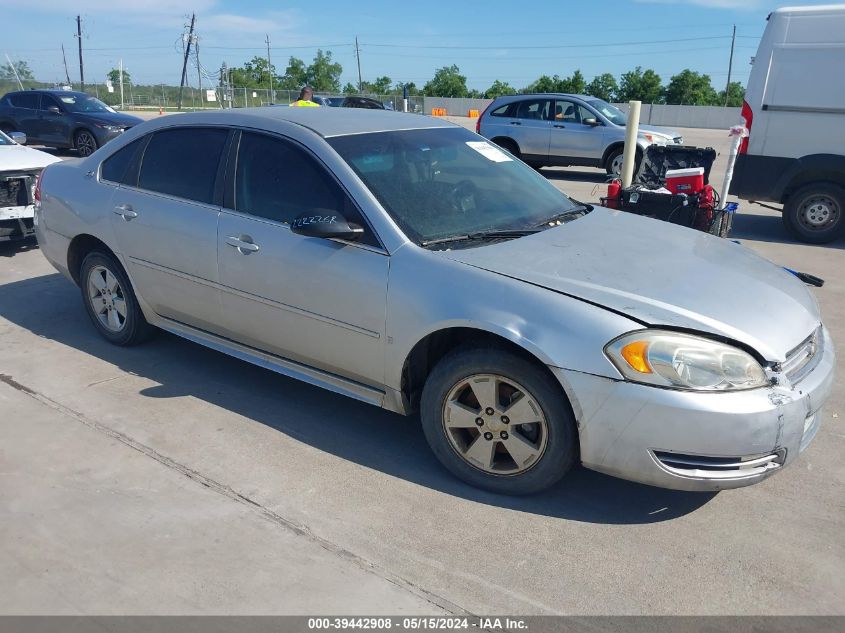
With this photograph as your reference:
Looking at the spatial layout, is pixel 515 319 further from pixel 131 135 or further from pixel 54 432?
pixel 131 135

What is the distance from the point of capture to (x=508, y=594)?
2.73 m

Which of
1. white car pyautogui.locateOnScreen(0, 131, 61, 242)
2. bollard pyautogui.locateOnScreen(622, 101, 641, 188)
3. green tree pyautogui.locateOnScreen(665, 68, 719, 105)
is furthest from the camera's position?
green tree pyautogui.locateOnScreen(665, 68, 719, 105)

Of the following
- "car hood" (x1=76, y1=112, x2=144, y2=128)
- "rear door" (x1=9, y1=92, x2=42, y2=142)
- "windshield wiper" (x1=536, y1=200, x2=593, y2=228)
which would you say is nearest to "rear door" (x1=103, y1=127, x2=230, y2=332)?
"windshield wiper" (x1=536, y1=200, x2=593, y2=228)

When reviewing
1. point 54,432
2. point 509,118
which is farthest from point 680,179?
point 509,118

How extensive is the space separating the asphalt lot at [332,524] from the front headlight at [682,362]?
0.47 meters

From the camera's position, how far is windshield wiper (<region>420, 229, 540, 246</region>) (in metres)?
3.56

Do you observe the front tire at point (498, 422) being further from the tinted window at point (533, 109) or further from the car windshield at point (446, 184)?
the tinted window at point (533, 109)

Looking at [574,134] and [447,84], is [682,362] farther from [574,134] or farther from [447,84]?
[447,84]

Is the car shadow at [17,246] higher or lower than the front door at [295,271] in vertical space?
lower

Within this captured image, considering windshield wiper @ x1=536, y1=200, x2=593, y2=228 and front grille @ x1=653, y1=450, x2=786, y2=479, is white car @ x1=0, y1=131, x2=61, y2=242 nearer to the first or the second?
windshield wiper @ x1=536, y1=200, x2=593, y2=228

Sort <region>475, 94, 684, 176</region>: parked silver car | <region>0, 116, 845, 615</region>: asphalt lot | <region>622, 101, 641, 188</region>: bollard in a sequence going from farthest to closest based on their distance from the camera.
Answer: <region>475, 94, 684, 176</region>: parked silver car, <region>622, 101, 641, 188</region>: bollard, <region>0, 116, 845, 615</region>: asphalt lot

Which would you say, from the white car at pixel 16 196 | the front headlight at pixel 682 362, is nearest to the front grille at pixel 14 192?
the white car at pixel 16 196

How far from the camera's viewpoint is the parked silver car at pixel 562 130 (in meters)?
15.0

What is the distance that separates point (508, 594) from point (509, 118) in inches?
565
